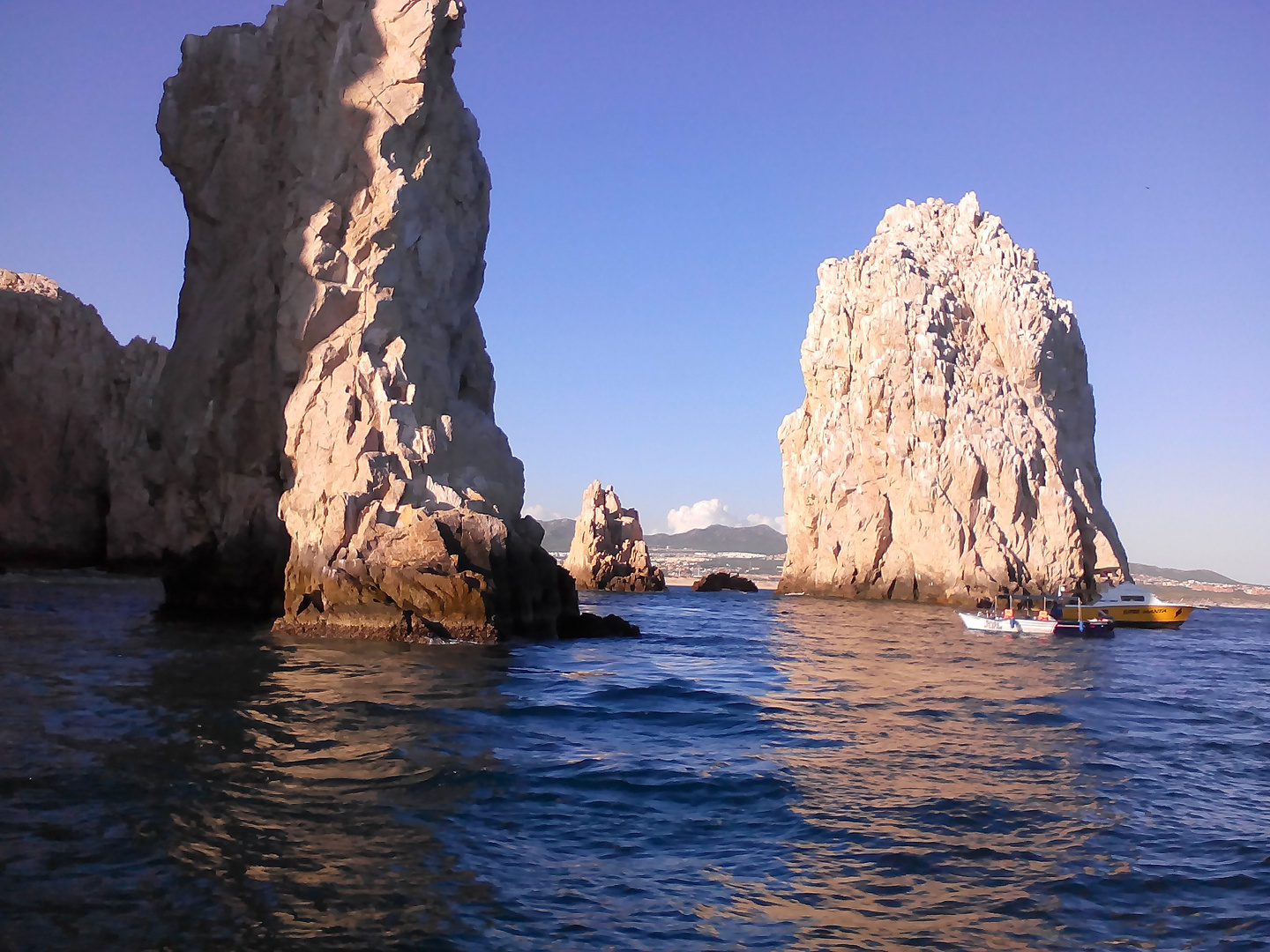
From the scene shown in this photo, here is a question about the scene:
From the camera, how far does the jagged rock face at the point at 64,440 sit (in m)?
48.1

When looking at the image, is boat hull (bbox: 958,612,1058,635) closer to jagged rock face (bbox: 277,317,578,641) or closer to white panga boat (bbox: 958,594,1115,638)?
white panga boat (bbox: 958,594,1115,638)

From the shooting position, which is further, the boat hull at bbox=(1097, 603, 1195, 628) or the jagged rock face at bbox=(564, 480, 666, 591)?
the jagged rock face at bbox=(564, 480, 666, 591)

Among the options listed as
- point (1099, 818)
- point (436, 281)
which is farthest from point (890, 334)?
point (1099, 818)

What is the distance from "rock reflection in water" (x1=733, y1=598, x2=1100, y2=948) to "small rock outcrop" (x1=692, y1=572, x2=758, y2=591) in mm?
64043

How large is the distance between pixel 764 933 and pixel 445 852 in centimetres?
290

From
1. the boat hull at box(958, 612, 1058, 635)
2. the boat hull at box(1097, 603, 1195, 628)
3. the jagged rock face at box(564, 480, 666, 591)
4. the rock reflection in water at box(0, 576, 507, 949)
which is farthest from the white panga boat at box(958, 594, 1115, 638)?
the jagged rock face at box(564, 480, 666, 591)

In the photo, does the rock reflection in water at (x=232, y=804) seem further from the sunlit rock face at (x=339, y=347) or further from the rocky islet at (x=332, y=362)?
the rocky islet at (x=332, y=362)

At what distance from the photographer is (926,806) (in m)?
9.84

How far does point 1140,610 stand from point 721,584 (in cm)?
4436

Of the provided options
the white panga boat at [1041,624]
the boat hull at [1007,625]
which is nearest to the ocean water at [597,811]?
the boat hull at [1007,625]

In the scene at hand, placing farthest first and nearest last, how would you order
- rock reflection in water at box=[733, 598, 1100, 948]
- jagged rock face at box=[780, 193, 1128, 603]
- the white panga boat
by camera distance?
jagged rock face at box=[780, 193, 1128, 603] < the white panga boat < rock reflection in water at box=[733, 598, 1100, 948]

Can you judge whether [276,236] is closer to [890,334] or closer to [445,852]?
[445,852]

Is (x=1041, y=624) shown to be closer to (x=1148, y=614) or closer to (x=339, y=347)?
(x=1148, y=614)

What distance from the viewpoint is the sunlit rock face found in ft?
80.0
